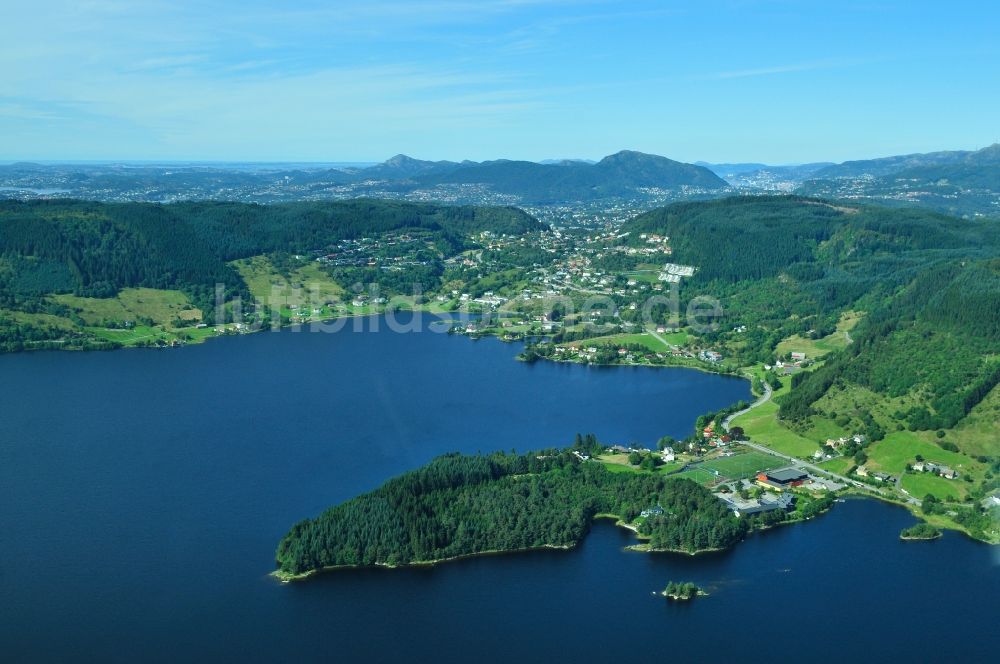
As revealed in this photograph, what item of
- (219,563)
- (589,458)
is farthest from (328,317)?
(219,563)

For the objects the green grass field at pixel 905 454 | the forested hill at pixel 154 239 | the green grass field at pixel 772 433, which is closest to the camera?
the green grass field at pixel 905 454

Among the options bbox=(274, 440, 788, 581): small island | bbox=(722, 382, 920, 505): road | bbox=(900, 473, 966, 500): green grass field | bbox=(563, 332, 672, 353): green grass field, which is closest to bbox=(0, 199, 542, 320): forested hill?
bbox=(563, 332, 672, 353): green grass field

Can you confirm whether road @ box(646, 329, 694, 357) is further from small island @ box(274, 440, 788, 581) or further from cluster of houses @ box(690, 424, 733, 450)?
small island @ box(274, 440, 788, 581)

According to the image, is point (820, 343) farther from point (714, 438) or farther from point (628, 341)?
point (714, 438)

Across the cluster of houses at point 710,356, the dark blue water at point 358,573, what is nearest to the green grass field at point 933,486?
the dark blue water at point 358,573

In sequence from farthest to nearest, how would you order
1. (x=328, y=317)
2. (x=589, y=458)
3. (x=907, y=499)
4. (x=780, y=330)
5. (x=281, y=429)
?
(x=328, y=317), (x=780, y=330), (x=281, y=429), (x=589, y=458), (x=907, y=499)

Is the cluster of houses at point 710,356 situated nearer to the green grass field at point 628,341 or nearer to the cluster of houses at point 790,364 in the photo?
the green grass field at point 628,341

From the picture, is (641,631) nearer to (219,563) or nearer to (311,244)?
(219,563)

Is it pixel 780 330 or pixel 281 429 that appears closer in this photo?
pixel 281 429
